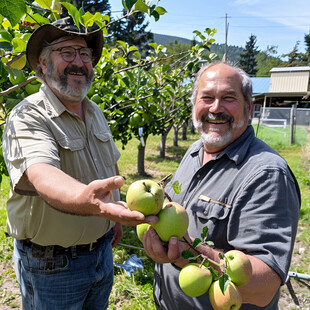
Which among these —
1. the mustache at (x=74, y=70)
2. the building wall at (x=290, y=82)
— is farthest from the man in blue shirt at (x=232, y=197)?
the building wall at (x=290, y=82)

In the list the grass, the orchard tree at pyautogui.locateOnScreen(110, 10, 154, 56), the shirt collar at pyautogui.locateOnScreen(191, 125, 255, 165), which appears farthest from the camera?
the orchard tree at pyautogui.locateOnScreen(110, 10, 154, 56)

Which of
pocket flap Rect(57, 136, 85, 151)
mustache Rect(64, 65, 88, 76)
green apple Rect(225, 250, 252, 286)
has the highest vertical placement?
mustache Rect(64, 65, 88, 76)

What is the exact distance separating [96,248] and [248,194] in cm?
93

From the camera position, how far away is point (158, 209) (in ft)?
3.22

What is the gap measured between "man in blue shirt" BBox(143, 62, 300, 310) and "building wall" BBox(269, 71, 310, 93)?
29.4m

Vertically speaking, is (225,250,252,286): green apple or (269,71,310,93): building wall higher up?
(269,71,310,93): building wall

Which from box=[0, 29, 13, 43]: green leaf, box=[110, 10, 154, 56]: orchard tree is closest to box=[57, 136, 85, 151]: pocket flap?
box=[0, 29, 13, 43]: green leaf

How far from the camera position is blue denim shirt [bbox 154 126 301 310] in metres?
1.14

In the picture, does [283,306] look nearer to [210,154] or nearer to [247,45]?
[210,154]

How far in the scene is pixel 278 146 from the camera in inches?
450

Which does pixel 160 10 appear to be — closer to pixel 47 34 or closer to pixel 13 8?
pixel 47 34

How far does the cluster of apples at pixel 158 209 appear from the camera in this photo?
3.02ft

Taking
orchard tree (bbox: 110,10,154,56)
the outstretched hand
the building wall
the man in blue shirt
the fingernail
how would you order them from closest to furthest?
the outstretched hand → the fingernail → the man in blue shirt → the building wall → orchard tree (bbox: 110,10,154,56)

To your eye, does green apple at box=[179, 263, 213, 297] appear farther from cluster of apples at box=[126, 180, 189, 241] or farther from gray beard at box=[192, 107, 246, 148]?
gray beard at box=[192, 107, 246, 148]
